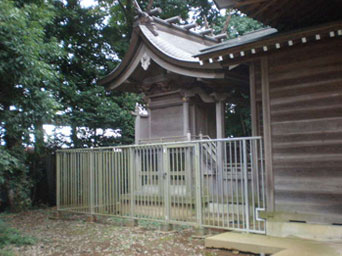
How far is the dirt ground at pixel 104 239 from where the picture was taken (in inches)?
275

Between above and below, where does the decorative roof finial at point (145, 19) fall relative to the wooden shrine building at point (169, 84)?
above

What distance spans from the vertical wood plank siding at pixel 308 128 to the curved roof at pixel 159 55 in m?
2.89

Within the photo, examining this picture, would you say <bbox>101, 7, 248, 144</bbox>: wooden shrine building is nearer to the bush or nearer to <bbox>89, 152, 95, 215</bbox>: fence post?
<bbox>89, 152, 95, 215</bbox>: fence post

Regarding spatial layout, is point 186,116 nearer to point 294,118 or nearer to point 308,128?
point 294,118

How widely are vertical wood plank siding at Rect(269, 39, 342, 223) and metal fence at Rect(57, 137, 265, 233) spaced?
506mm

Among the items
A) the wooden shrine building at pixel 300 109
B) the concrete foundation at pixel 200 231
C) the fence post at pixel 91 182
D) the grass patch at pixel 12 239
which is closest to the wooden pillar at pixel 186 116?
the fence post at pixel 91 182

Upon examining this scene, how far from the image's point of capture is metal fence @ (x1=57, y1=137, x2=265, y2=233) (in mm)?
7309

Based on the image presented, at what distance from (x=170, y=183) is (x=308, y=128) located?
3.49 metres

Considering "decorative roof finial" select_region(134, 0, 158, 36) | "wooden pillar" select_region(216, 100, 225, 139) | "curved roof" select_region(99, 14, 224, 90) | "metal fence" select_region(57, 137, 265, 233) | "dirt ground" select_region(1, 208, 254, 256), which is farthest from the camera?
"decorative roof finial" select_region(134, 0, 158, 36)

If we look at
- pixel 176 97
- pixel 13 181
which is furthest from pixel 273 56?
pixel 13 181

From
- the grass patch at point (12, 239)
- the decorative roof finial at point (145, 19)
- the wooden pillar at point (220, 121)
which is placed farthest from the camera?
the decorative roof finial at point (145, 19)

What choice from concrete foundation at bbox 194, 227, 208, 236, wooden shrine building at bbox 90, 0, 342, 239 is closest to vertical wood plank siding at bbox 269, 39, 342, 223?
wooden shrine building at bbox 90, 0, 342, 239

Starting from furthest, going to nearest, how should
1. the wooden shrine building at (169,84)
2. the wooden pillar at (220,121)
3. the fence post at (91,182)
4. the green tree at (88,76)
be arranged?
the green tree at (88,76)
the wooden pillar at (220,121)
the wooden shrine building at (169,84)
the fence post at (91,182)

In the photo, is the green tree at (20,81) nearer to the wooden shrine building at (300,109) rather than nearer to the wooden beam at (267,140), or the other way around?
the wooden shrine building at (300,109)
